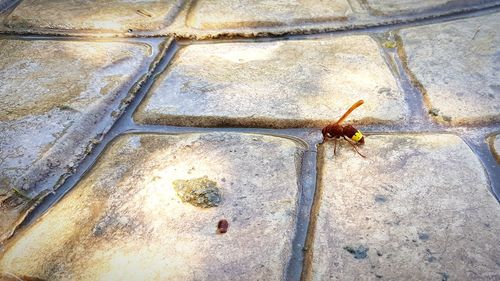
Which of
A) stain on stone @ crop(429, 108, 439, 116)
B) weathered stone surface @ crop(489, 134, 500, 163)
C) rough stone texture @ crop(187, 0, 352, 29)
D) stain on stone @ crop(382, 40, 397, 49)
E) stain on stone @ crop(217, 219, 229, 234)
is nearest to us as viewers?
stain on stone @ crop(217, 219, 229, 234)

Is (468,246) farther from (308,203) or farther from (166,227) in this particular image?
(166,227)

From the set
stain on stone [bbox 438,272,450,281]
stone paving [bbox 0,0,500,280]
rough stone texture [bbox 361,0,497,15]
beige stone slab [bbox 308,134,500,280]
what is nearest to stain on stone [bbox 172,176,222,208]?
stone paving [bbox 0,0,500,280]

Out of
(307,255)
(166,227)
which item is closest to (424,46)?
(307,255)

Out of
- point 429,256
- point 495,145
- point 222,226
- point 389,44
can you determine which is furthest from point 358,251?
point 389,44

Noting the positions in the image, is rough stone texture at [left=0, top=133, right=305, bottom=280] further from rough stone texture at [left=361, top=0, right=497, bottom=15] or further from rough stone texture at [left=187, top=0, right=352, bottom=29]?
rough stone texture at [left=361, top=0, right=497, bottom=15]

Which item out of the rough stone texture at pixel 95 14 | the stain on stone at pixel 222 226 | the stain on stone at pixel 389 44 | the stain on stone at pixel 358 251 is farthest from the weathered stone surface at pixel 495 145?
the rough stone texture at pixel 95 14

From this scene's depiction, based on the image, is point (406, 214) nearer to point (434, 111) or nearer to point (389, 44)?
point (434, 111)

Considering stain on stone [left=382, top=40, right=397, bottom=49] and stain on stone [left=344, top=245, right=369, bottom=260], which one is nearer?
stain on stone [left=344, top=245, right=369, bottom=260]
